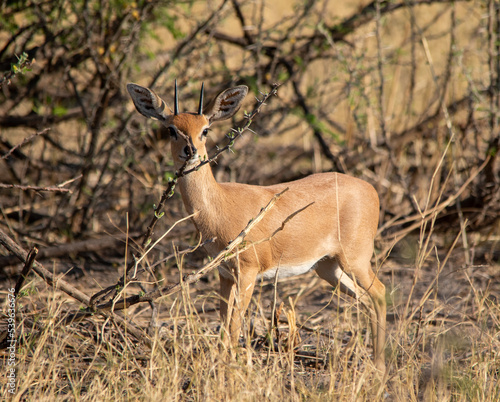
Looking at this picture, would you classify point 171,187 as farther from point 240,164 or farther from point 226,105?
point 240,164

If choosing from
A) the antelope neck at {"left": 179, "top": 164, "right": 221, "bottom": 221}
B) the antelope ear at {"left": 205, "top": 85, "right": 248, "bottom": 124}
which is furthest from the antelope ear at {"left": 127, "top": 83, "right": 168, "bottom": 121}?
the antelope neck at {"left": 179, "top": 164, "right": 221, "bottom": 221}

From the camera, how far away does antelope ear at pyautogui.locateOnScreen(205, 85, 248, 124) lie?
423 centimetres

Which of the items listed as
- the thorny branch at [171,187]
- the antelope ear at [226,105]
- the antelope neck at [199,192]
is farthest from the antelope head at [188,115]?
the thorny branch at [171,187]

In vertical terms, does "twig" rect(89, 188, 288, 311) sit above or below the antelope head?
below

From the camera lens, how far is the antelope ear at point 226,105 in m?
4.23

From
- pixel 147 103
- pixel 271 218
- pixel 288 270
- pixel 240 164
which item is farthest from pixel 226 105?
pixel 240 164

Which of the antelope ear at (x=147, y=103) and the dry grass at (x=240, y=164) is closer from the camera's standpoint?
the antelope ear at (x=147, y=103)

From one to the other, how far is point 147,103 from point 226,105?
1.86ft

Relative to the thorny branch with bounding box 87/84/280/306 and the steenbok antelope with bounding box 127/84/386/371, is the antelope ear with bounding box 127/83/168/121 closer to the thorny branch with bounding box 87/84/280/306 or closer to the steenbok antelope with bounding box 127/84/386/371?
the steenbok antelope with bounding box 127/84/386/371

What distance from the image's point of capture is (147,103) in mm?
4340

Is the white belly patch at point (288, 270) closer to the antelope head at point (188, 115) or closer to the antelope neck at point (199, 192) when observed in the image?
the antelope neck at point (199, 192)

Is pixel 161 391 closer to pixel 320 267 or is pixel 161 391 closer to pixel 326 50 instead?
pixel 320 267

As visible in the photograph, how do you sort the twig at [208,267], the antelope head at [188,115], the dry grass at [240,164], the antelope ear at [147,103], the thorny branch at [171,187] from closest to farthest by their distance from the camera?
the thorny branch at [171,187] < the twig at [208,267] < the antelope head at [188,115] < the antelope ear at [147,103] < the dry grass at [240,164]

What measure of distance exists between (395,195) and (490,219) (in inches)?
50.2
